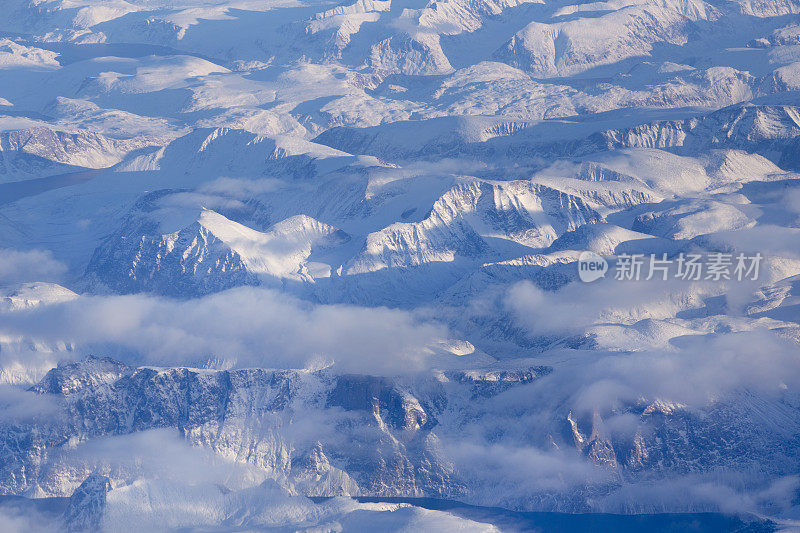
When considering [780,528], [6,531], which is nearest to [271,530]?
[6,531]

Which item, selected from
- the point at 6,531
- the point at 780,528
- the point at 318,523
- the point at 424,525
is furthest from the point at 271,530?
the point at 780,528

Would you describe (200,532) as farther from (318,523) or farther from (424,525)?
(424,525)

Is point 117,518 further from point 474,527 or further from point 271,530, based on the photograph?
point 474,527

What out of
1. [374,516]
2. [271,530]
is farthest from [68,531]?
[374,516]

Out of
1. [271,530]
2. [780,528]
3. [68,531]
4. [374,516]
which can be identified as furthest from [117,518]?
[780,528]

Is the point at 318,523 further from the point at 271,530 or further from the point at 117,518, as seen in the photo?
the point at 117,518

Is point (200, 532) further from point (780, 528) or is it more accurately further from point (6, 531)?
point (780, 528)
